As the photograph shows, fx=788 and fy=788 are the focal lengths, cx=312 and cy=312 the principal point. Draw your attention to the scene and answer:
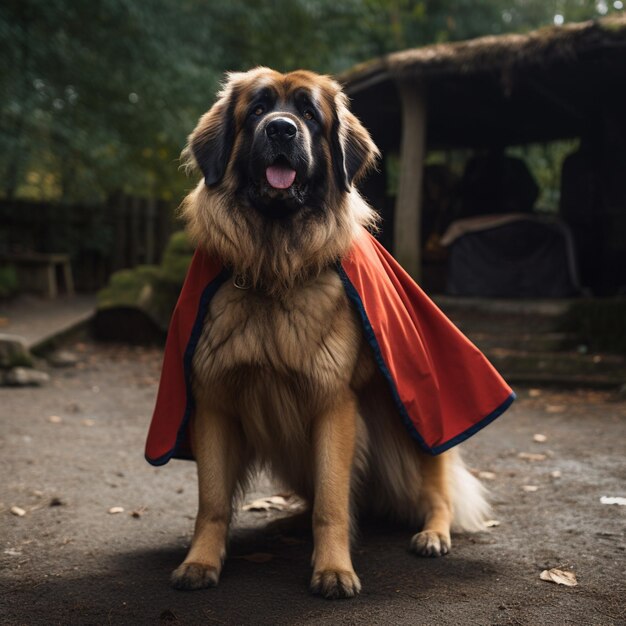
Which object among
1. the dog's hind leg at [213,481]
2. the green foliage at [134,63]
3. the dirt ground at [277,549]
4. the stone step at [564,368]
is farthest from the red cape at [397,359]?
the green foliage at [134,63]

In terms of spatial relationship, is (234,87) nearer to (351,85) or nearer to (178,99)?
(351,85)

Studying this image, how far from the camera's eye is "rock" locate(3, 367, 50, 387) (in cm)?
752

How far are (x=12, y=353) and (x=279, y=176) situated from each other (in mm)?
5771

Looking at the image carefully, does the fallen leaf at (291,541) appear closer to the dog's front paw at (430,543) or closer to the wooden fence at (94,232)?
the dog's front paw at (430,543)

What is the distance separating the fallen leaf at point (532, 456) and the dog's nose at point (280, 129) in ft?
10.0

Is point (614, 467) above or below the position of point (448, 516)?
below

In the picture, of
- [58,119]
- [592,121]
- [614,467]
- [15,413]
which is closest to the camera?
[614,467]

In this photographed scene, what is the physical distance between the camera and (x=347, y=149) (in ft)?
10.2

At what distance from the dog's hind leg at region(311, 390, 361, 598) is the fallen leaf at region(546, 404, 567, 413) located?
13.2ft

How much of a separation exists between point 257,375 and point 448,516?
3.63 feet

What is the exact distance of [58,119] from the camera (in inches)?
530

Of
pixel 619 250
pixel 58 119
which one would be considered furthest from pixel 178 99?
pixel 619 250

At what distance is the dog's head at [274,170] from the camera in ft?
9.45

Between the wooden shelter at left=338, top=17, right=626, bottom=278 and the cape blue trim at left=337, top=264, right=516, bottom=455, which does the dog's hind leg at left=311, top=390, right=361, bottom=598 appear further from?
the wooden shelter at left=338, top=17, right=626, bottom=278
